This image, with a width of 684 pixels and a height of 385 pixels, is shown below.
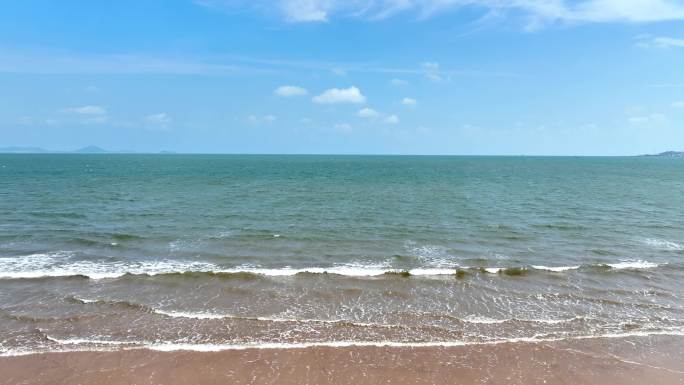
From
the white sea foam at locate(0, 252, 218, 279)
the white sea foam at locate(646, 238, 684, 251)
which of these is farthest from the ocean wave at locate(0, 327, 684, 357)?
the white sea foam at locate(646, 238, 684, 251)

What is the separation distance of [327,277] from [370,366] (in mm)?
8077

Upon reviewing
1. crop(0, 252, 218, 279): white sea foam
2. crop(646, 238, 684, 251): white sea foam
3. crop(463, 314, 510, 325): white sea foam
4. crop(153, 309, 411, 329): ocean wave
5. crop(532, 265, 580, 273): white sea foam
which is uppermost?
crop(646, 238, 684, 251): white sea foam

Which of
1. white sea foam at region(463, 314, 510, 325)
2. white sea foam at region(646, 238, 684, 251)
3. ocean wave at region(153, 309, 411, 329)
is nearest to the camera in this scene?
ocean wave at region(153, 309, 411, 329)

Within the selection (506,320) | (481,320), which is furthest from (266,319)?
(506,320)

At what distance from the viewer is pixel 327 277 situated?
20.3m

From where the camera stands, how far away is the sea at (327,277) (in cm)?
1467

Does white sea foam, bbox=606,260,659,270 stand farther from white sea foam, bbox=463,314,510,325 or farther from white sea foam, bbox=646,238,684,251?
white sea foam, bbox=463,314,510,325

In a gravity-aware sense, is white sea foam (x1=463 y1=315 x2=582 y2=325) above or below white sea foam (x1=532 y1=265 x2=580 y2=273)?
below

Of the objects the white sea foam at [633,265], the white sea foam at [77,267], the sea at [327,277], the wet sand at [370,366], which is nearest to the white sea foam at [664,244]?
the sea at [327,277]

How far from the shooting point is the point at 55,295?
17.6 m

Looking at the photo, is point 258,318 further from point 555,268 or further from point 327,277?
point 555,268

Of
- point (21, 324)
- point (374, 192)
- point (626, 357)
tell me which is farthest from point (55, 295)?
point (374, 192)

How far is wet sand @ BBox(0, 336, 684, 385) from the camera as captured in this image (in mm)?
11797

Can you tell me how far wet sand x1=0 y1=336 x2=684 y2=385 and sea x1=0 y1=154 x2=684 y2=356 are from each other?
58cm
